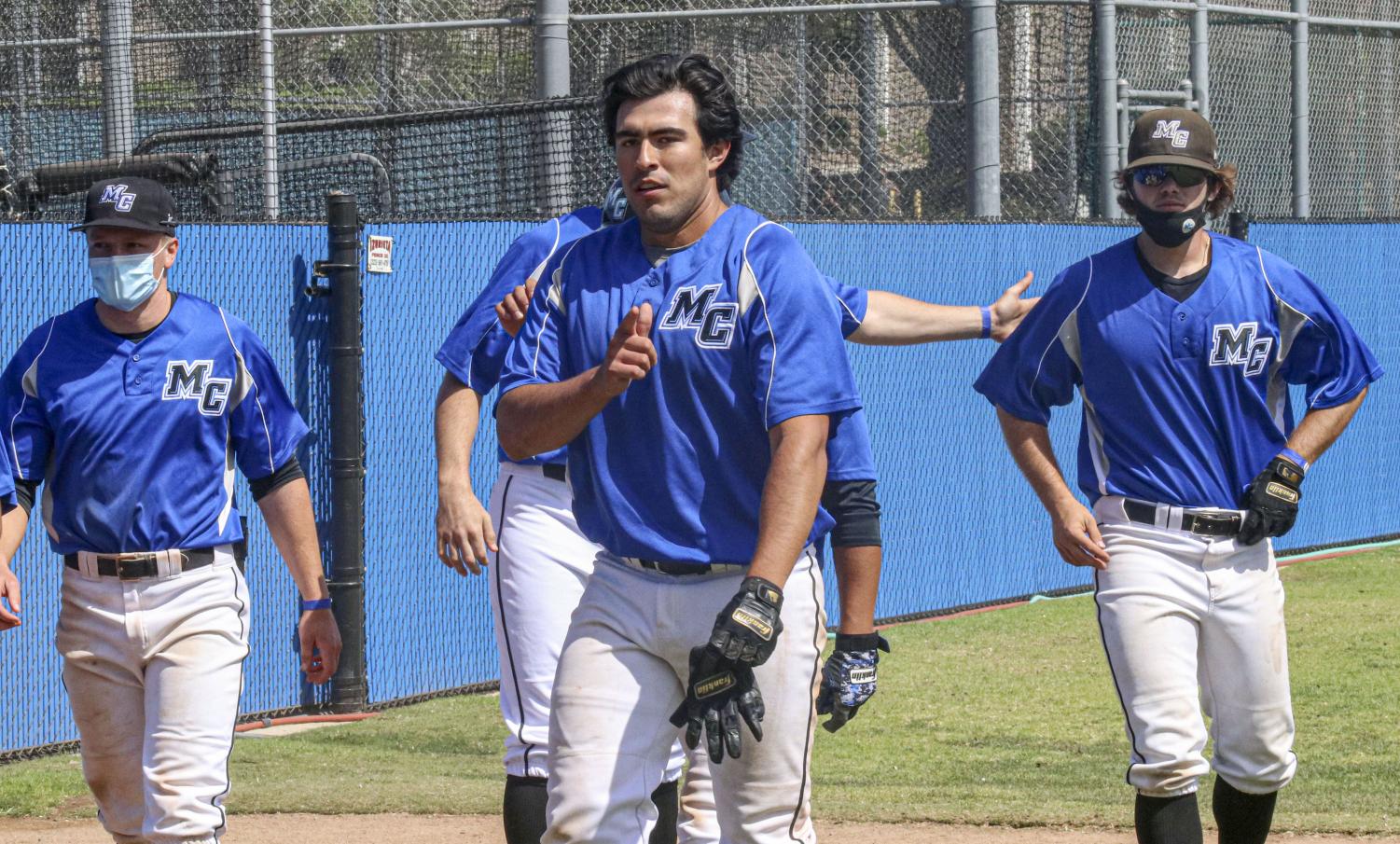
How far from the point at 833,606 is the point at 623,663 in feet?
22.3

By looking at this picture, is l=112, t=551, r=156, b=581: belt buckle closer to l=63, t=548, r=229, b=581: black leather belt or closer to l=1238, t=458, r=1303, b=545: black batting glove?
l=63, t=548, r=229, b=581: black leather belt

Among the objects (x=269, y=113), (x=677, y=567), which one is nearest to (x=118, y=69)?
(x=269, y=113)

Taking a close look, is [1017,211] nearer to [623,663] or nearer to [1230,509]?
[1230,509]

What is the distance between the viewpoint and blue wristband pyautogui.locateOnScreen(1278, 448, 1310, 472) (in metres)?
5.05

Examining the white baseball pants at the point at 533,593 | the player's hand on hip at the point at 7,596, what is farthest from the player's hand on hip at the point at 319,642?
the player's hand on hip at the point at 7,596

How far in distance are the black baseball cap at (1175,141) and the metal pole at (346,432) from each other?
4.29 metres

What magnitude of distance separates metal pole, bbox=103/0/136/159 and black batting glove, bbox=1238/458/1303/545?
25.8 ft

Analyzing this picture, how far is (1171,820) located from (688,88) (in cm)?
235

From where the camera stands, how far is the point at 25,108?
43.5 ft

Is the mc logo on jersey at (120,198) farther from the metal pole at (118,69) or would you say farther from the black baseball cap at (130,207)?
the metal pole at (118,69)

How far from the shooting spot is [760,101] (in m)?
12.0

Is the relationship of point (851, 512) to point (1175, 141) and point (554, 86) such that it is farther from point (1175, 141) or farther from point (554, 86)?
point (554, 86)

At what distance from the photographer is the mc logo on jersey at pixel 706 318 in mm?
3756

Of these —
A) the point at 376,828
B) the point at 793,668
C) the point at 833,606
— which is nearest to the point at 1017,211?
the point at 833,606
